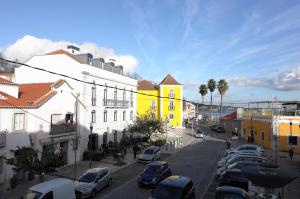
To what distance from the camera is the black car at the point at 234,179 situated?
2122 centimetres

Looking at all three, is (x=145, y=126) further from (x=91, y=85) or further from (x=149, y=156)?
(x=91, y=85)

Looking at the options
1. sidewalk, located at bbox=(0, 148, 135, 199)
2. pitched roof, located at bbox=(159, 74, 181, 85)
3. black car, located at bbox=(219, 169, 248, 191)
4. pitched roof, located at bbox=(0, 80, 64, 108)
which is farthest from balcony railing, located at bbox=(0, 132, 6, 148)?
pitched roof, located at bbox=(159, 74, 181, 85)

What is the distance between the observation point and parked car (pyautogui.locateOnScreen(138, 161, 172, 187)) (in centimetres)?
2248

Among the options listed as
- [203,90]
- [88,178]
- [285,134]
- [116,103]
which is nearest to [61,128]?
[88,178]

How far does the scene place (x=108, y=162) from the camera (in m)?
32.8

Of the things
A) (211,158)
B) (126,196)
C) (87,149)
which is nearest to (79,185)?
(126,196)

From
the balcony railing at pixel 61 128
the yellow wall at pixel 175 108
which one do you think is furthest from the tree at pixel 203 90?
the balcony railing at pixel 61 128

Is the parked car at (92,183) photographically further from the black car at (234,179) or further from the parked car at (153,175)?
the black car at (234,179)

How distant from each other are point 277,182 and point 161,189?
635 cm

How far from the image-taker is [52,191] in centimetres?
1662

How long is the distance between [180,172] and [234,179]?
291 inches

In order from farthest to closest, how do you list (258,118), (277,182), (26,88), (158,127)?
(258,118), (158,127), (26,88), (277,182)

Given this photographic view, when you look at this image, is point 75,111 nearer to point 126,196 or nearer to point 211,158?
point 126,196

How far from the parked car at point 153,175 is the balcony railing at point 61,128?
32.5ft
